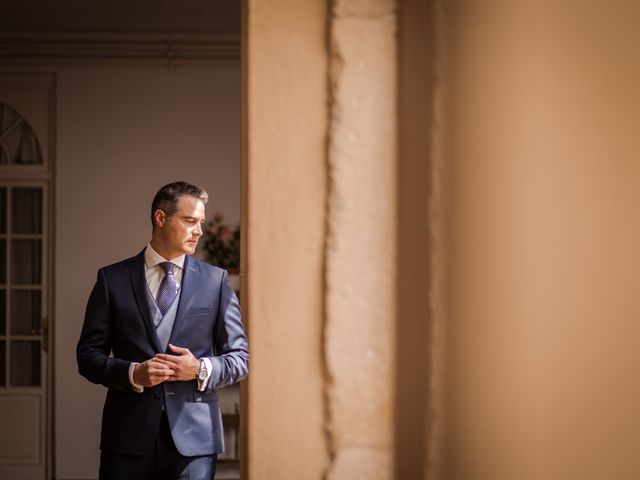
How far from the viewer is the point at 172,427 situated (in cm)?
221

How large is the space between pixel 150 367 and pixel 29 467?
4160mm

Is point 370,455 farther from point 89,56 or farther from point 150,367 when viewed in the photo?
point 89,56

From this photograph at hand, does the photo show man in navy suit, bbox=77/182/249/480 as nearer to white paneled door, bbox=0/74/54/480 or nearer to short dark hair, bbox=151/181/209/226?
short dark hair, bbox=151/181/209/226

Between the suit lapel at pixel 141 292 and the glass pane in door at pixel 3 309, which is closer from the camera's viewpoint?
the suit lapel at pixel 141 292

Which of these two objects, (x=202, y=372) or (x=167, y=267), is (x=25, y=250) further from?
(x=202, y=372)

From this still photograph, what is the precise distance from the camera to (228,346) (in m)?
2.38

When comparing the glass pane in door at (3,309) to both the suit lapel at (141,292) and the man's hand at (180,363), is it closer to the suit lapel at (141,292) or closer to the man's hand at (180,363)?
the suit lapel at (141,292)

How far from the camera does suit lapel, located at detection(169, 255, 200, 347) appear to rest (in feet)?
7.61

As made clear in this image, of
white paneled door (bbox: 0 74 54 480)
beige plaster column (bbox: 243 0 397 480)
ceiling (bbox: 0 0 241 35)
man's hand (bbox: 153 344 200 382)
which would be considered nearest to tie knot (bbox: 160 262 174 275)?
man's hand (bbox: 153 344 200 382)

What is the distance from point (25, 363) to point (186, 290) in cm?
401

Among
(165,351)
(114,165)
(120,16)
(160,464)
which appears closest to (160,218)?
(165,351)

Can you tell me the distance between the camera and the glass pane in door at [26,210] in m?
5.72

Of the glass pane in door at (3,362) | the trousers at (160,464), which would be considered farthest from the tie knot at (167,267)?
the glass pane in door at (3,362)

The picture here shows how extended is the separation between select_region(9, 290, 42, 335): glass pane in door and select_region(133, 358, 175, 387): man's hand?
3963 millimetres
